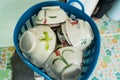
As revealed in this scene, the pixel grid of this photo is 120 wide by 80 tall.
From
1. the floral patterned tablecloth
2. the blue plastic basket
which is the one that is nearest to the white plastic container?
the floral patterned tablecloth

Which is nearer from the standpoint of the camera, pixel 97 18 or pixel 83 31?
pixel 83 31

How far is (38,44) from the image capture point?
621 millimetres

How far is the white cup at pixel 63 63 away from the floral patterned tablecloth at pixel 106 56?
0.27 metres

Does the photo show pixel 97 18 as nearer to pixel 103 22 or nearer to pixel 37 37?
pixel 103 22

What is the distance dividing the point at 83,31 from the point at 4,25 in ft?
1.04

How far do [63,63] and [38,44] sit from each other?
87mm

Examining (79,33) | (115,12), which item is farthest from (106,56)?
(79,33)

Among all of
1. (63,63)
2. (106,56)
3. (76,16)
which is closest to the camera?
(63,63)

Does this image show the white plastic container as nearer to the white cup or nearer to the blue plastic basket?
the blue plastic basket

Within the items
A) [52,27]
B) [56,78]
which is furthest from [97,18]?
[56,78]

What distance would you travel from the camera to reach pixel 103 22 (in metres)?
1.00

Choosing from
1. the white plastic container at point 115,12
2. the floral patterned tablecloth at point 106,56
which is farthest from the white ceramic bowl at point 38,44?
the white plastic container at point 115,12

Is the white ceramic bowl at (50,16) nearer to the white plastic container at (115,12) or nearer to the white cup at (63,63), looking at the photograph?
the white cup at (63,63)

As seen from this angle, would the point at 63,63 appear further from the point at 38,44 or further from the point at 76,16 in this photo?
the point at 76,16
